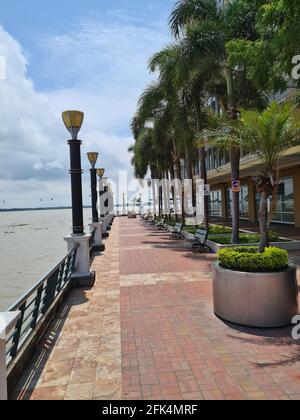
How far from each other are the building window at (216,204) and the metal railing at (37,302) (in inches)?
1241

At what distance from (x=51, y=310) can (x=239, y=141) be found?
4780 millimetres

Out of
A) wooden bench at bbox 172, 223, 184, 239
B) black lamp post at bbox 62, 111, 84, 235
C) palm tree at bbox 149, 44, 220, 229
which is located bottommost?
wooden bench at bbox 172, 223, 184, 239

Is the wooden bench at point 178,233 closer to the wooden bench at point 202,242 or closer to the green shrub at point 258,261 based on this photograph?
the wooden bench at point 202,242

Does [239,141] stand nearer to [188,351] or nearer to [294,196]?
[188,351]

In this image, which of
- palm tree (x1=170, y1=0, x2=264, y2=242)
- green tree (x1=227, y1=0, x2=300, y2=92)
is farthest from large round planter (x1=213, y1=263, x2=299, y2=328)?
palm tree (x1=170, y1=0, x2=264, y2=242)

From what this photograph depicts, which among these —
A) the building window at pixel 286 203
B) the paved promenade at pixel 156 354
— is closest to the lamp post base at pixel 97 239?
the paved promenade at pixel 156 354

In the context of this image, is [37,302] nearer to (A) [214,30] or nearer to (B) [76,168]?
(B) [76,168]

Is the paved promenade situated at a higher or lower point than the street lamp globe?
lower

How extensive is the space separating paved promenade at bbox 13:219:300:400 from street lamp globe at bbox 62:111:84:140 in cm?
402

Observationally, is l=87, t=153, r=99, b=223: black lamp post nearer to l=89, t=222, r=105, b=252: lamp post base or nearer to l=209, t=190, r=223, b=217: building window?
l=89, t=222, r=105, b=252: lamp post base

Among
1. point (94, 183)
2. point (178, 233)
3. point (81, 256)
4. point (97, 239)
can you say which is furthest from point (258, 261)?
point (178, 233)

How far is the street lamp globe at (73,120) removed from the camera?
872 centimetres

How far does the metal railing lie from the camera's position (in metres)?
4.38

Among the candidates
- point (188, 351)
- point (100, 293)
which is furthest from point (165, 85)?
point (188, 351)
